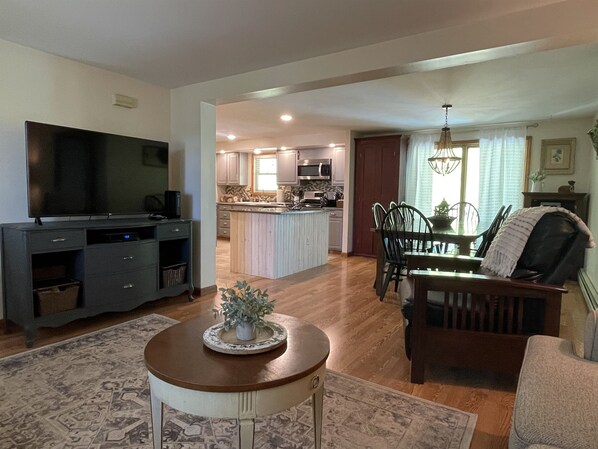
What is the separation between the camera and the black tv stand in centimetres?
262

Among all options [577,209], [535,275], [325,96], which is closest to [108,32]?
[325,96]

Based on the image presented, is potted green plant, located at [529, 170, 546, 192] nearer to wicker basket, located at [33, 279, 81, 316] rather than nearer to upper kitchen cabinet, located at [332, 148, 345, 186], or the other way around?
upper kitchen cabinet, located at [332, 148, 345, 186]

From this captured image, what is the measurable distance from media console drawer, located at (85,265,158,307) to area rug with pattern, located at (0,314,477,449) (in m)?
0.67

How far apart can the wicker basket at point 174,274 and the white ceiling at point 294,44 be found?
1.89 metres

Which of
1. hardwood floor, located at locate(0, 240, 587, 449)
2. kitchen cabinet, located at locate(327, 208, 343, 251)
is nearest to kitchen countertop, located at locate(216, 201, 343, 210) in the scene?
kitchen cabinet, located at locate(327, 208, 343, 251)

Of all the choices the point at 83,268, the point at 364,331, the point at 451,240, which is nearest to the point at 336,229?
the point at 451,240

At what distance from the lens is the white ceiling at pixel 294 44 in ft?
7.43

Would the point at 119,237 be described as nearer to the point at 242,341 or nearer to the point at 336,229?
the point at 242,341

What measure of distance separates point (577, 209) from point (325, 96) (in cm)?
372

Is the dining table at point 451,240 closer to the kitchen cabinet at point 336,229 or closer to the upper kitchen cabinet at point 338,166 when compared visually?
the kitchen cabinet at point 336,229

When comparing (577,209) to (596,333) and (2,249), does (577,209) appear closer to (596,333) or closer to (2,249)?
(596,333)

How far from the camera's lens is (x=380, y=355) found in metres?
2.59

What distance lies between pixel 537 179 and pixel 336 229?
333 cm

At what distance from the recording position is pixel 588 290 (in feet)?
13.7
